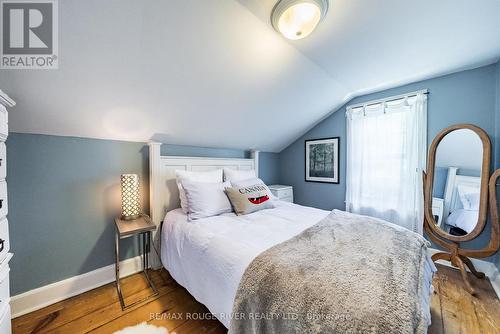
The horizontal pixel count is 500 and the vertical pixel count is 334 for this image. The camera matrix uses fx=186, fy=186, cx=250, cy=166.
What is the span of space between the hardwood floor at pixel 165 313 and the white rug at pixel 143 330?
0.11ft

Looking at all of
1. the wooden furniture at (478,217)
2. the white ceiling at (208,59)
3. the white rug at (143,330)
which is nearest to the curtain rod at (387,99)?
the white ceiling at (208,59)

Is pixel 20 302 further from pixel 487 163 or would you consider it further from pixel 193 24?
pixel 487 163

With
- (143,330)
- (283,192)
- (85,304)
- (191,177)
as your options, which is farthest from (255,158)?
(85,304)

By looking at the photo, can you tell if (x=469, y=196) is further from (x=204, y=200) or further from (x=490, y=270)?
(x=204, y=200)

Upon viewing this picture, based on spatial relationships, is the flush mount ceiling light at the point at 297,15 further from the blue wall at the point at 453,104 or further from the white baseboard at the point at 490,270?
the white baseboard at the point at 490,270

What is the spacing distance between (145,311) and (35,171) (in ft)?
4.71

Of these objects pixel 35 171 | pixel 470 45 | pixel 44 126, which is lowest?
pixel 35 171

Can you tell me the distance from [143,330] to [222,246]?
0.84m

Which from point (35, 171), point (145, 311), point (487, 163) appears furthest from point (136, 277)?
point (487, 163)

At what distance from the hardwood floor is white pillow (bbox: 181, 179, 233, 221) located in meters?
0.72

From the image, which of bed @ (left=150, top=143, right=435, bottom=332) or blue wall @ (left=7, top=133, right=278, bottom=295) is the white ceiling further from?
bed @ (left=150, top=143, right=435, bottom=332)

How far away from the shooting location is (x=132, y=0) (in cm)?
102

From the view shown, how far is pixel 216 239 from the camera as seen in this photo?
4.30ft

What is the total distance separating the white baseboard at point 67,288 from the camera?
4.74 feet
